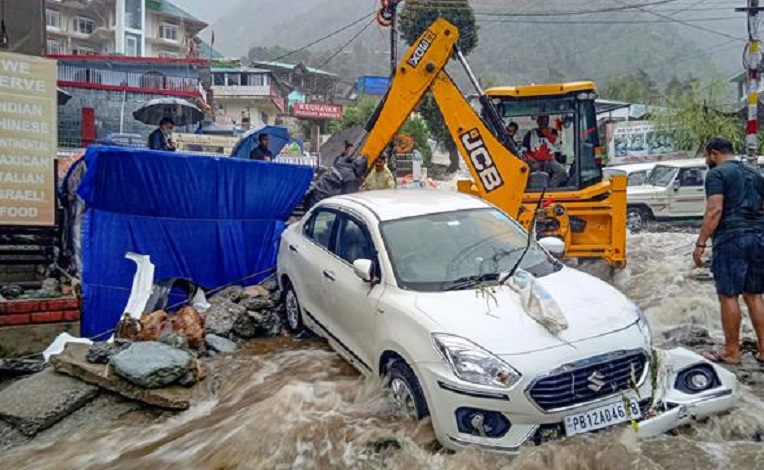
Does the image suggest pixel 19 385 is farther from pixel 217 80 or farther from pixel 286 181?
pixel 217 80

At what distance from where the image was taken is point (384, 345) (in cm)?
455

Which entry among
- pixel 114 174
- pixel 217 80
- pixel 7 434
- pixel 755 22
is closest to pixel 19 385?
pixel 7 434

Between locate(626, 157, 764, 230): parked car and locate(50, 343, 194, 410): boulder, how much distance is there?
13.3 m

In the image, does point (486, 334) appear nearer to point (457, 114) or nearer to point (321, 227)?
point (321, 227)

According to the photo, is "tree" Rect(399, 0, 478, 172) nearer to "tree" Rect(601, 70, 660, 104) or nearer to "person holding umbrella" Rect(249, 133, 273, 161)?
"person holding umbrella" Rect(249, 133, 273, 161)

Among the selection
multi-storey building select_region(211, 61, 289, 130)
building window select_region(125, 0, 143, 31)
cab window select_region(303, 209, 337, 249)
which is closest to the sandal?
cab window select_region(303, 209, 337, 249)

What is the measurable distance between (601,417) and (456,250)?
173 centimetres

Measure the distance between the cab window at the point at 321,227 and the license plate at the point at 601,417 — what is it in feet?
9.53

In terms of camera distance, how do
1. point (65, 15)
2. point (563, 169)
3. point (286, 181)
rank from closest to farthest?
point (286, 181)
point (563, 169)
point (65, 15)

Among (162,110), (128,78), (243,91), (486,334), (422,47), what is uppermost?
(243,91)

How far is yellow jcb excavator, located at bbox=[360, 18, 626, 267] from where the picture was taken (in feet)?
27.7

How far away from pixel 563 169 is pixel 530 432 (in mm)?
6455

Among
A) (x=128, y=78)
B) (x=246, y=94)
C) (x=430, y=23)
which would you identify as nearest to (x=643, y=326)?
(x=430, y=23)

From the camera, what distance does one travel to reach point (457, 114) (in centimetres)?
859
